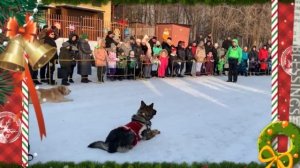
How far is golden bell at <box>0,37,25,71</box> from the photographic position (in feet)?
12.0

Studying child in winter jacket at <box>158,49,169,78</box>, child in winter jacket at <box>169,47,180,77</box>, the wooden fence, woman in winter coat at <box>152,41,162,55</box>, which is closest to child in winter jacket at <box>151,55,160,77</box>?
child in winter jacket at <box>158,49,169,78</box>

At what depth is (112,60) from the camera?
1362 cm

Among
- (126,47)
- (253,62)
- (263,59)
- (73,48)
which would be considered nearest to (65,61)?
(73,48)

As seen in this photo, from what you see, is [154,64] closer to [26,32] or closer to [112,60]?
[112,60]

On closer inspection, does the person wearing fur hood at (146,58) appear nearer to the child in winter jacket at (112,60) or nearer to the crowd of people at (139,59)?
the crowd of people at (139,59)

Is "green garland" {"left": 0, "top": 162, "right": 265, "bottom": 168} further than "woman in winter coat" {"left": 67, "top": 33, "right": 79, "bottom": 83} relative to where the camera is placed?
No

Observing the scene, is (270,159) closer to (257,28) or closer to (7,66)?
(7,66)

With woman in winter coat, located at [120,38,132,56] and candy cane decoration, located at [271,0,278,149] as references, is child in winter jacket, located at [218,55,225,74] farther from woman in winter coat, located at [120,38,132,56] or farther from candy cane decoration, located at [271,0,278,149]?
candy cane decoration, located at [271,0,278,149]

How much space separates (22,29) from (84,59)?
9.23m

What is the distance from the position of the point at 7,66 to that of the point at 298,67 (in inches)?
106

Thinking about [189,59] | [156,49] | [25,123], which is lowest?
[189,59]

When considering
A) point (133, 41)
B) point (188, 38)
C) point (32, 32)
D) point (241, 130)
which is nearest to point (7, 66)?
point (32, 32)

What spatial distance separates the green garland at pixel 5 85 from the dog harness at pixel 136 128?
1913 millimetres

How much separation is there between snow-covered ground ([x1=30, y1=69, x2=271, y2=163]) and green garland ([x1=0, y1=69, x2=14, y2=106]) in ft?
3.72
